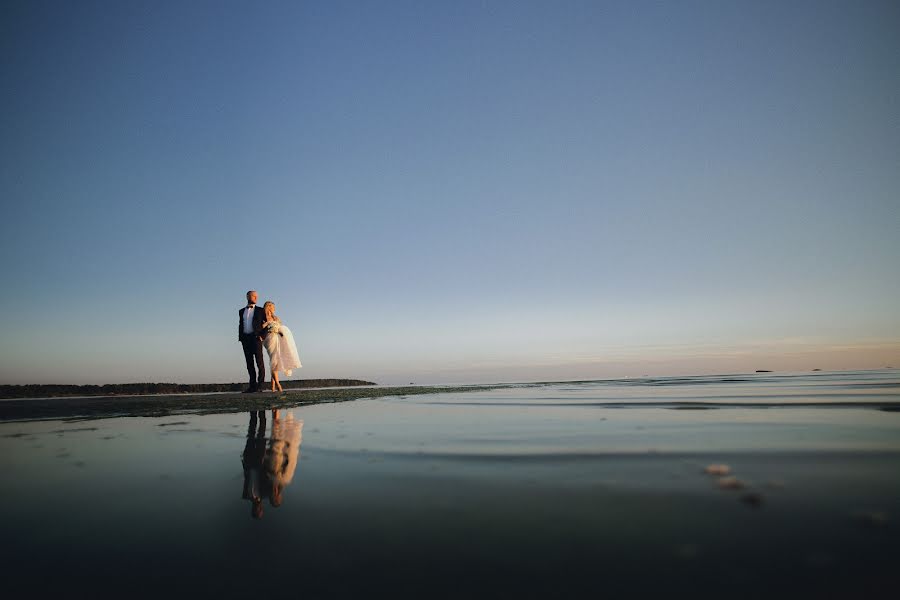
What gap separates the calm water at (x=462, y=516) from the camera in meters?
1.33

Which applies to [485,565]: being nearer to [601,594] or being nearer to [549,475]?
[601,594]

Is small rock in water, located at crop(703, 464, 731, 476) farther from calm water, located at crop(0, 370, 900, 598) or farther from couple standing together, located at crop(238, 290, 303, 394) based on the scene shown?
couple standing together, located at crop(238, 290, 303, 394)

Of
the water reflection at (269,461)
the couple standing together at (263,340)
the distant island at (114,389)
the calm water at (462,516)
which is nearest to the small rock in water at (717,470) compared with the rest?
the calm water at (462,516)

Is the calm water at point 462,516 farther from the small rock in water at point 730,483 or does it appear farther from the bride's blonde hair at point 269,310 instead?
the bride's blonde hair at point 269,310

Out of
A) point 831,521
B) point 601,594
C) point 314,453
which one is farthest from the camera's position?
point 314,453

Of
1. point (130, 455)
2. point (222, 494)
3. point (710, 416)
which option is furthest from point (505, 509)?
point (710, 416)

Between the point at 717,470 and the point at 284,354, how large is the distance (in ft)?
43.3

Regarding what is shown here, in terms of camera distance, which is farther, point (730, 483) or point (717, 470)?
point (717, 470)

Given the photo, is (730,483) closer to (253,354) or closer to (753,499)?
(753,499)

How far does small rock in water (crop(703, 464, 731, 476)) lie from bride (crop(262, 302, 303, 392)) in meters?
12.3

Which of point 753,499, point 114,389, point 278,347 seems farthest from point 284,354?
point 753,499

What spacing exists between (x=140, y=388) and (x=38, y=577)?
67.3ft

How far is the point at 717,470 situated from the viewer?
104 inches

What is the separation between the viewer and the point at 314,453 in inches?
137
